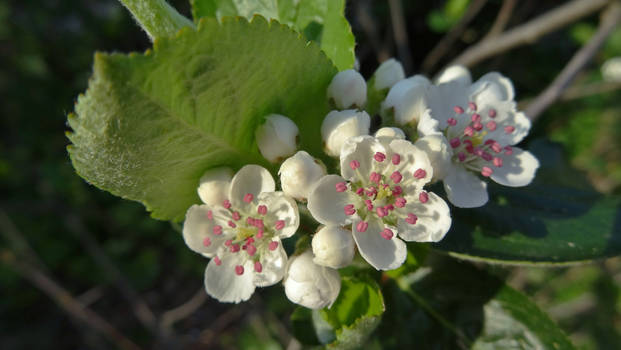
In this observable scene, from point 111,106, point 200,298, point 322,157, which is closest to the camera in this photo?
point 111,106

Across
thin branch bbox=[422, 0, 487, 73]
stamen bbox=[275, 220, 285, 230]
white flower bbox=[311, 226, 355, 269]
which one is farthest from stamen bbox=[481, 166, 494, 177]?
thin branch bbox=[422, 0, 487, 73]

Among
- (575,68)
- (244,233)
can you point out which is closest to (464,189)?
(244,233)

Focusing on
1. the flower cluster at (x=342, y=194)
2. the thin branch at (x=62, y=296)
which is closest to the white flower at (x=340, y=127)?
the flower cluster at (x=342, y=194)

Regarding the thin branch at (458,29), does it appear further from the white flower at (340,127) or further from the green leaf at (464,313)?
the white flower at (340,127)

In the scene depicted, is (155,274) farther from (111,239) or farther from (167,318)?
(167,318)

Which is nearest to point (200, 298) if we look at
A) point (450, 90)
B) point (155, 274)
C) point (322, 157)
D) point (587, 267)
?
point (155, 274)
